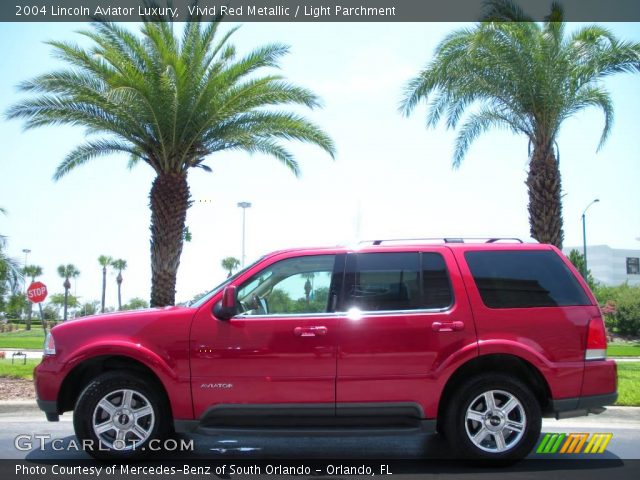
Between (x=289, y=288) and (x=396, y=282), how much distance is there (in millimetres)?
998

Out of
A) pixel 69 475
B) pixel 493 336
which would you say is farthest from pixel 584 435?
pixel 69 475

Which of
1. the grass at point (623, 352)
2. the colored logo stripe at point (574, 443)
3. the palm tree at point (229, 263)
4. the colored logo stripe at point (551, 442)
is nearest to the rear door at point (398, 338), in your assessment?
the colored logo stripe at point (551, 442)

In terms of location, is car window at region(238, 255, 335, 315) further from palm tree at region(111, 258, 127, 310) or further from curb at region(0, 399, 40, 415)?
palm tree at region(111, 258, 127, 310)

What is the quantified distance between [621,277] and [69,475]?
127m

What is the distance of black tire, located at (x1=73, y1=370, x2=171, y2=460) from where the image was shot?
5.68 metres

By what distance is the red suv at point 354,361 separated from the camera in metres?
5.61

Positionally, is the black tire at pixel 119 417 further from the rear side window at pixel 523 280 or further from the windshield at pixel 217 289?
the rear side window at pixel 523 280

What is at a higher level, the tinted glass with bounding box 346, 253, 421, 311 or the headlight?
the tinted glass with bounding box 346, 253, 421, 311

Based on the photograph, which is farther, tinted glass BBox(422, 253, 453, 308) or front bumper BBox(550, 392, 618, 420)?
tinted glass BBox(422, 253, 453, 308)

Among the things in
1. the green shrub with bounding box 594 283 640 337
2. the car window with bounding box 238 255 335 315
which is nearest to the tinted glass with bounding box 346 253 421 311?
the car window with bounding box 238 255 335 315

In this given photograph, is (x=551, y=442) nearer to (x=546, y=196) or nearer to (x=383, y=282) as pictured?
(x=383, y=282)

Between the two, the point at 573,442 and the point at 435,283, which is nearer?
the point at 435,283

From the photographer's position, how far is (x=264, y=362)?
18.5ft

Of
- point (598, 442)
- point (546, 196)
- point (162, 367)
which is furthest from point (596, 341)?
point (546, 196)
